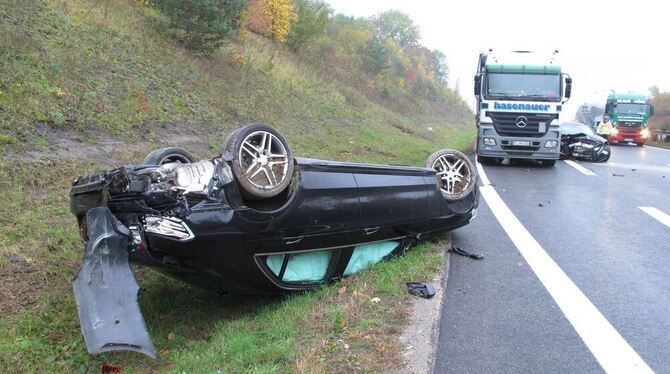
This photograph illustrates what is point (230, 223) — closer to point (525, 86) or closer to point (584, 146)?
point (525, 86)

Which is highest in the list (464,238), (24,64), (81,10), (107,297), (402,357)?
(81,10)

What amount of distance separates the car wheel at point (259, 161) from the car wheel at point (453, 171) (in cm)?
238

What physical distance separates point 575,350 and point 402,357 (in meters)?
1.28

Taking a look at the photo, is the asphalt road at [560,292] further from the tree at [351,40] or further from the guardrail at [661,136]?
the tree at [351,40]

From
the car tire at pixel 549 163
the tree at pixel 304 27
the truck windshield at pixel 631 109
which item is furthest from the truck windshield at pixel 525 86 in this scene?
the truck windshield at pixel 631 109

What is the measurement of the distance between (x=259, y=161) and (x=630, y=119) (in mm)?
30806

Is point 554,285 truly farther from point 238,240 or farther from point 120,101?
point 120,101

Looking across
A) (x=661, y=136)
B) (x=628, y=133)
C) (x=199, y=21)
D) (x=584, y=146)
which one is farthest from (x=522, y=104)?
(x=661, y=136)

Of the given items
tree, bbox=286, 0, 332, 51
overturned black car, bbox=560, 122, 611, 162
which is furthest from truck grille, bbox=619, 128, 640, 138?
tree, bbox=286, 0, 332, 51

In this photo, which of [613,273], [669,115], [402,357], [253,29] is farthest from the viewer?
[669,115]

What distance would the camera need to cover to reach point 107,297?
3.57 meters

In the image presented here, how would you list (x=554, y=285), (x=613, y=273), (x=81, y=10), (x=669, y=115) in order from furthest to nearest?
(x=669, y=115) → (x=81, y=10) → (x=613, y=273) → (x=554, y=285)

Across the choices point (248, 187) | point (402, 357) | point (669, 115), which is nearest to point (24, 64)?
point (248, 187)

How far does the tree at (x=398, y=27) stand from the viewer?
7869 centimetres
